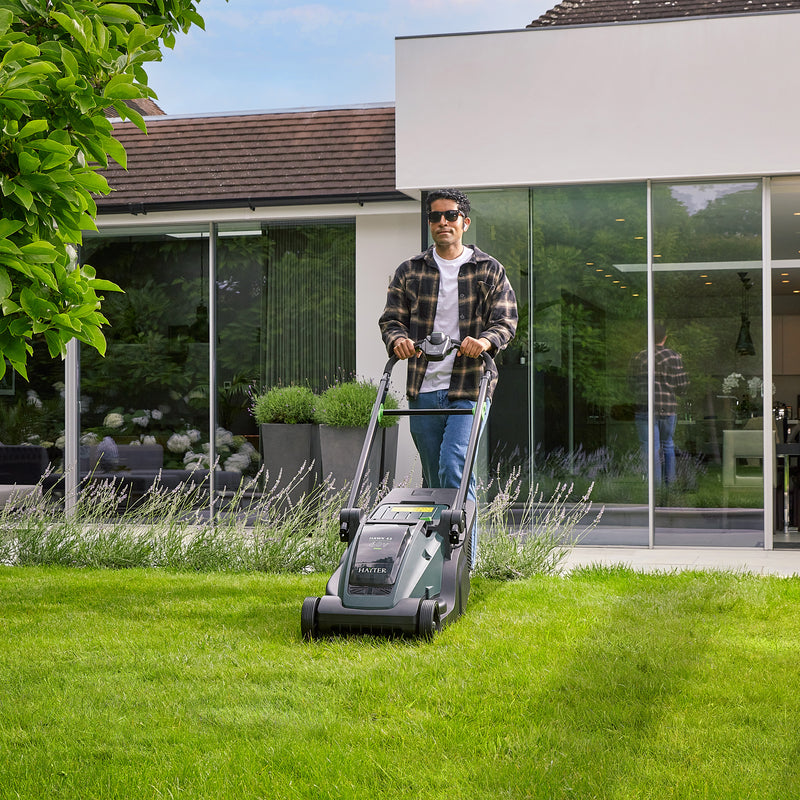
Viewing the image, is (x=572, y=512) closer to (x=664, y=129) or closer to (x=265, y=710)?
(x=664, y=129)

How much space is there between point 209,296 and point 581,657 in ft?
21.7

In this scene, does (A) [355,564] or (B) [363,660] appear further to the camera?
(A) [355,564]

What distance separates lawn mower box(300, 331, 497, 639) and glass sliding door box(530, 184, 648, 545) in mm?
3589

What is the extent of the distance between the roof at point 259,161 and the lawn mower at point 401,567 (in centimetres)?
481

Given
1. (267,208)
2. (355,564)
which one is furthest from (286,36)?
(355,564)

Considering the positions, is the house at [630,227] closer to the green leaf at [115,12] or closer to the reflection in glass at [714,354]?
the reflection in glass at [714,354]

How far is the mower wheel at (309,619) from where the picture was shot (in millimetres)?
4258

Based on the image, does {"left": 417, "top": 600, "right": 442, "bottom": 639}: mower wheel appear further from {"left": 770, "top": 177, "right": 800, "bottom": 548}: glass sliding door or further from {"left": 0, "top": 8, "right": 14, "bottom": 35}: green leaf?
{"left": 770, "top": 177, "right": 800, "bottom": 548}: glass sliding door

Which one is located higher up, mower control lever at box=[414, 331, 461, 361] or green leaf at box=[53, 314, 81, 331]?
mower control lever at box=[414, 331, 461, 361]

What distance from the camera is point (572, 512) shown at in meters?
8.21

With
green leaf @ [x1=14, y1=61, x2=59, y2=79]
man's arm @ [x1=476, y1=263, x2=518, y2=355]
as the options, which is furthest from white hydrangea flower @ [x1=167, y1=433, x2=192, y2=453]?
green leaf @ [x1=14, y1=61, x2=59, y2=79]

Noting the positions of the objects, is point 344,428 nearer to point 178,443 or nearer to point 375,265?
point 375,265

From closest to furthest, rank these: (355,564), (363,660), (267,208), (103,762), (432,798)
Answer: (432,798) → (103,762) → (363,660) → (355,564) → (267,208)

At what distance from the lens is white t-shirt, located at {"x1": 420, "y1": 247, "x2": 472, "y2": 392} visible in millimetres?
5328
